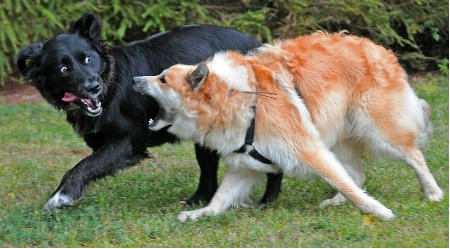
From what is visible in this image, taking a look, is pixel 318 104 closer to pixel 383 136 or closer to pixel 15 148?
pixel 383 136

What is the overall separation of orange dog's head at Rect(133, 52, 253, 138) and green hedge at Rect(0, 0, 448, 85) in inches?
228

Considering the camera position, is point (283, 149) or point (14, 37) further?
point (14, 37)

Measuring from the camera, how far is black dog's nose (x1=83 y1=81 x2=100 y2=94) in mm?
5863

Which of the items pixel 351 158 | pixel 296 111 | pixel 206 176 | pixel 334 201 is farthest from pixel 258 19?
pixel 296 111

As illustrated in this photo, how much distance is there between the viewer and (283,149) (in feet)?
18.6

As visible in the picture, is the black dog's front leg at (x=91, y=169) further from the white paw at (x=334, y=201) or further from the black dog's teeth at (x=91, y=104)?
the white paw at (x=334, y=201)

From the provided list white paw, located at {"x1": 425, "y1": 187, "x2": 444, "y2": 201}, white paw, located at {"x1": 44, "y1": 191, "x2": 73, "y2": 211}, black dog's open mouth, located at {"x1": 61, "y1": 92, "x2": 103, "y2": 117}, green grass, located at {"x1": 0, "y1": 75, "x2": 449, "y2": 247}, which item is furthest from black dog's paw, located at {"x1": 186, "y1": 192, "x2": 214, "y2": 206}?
white paw, located at {"x1": 425, "y1": 187, "x2": 444, "y2": 201}

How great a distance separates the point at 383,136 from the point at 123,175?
2854mm

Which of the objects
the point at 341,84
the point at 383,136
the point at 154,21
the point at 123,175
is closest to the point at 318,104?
the point at 341,84

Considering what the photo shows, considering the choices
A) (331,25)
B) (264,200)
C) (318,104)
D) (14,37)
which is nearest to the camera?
(318,104)

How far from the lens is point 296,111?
229 inches

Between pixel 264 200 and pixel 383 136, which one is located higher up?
pixel 383 136

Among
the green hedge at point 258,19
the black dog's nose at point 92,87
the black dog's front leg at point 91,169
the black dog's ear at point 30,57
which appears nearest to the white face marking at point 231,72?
the black dog's nose at point 92,87

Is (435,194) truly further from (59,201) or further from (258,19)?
(258,19)
